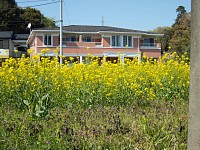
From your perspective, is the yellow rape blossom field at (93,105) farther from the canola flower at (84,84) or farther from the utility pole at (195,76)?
the utility pole at (195,76)

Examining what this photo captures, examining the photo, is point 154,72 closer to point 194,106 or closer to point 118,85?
point 118,85

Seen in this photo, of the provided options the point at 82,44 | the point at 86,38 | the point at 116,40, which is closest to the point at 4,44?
the point at 86,38

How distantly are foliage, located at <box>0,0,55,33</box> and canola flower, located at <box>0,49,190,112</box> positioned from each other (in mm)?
40153

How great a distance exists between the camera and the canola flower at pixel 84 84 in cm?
493

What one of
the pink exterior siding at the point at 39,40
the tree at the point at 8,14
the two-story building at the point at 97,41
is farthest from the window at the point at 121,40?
the tree at the point at 8,14

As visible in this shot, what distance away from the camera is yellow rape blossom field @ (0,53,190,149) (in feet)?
8.75

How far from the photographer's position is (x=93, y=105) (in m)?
4.81

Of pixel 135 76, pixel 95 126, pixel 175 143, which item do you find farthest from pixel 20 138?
pixel 135 76

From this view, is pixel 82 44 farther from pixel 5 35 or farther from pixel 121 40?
pixel 5 35

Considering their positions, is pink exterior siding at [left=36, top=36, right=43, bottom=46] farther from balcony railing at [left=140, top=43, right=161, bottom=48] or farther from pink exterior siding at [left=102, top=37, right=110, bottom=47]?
balcony railing at [left=140, top=43, right=161, bottom=48]

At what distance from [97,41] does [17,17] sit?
18.8 m

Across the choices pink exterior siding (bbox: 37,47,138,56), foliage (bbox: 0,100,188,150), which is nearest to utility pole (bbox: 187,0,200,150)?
foliage (bbox: 0,100,188,150)

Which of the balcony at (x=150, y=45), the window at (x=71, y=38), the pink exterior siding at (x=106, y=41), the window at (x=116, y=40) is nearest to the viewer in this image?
the window at (x=71, y=38)

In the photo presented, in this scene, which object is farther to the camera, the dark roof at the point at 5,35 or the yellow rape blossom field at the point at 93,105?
the dark roof at the point at 5,35
